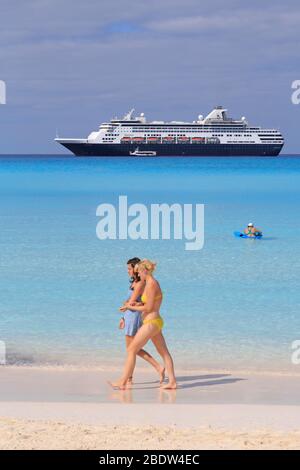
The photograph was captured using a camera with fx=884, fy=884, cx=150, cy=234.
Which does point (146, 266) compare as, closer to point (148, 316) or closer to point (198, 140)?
point (148, 316)

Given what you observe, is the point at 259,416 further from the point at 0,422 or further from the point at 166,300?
the point at 166,300

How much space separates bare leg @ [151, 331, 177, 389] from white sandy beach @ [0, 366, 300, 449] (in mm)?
118

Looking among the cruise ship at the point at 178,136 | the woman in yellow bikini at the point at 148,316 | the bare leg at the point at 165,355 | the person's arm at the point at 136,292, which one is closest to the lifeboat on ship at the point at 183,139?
the cruise ship at the point at 178,136

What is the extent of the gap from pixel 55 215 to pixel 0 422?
32204 millimetres

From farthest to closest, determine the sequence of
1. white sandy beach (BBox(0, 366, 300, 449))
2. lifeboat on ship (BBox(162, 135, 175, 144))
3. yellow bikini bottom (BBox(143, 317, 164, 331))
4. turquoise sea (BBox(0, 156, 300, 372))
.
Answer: lifeboat on ship (BBox(162, 135, 175, 144)), turquoise sea (BBox(0, 156, 300, 372)), yellow bikini bottom (BBox(143, 317, 164, 331)), white sandy beach (BBox(0, 366, 300, 449))

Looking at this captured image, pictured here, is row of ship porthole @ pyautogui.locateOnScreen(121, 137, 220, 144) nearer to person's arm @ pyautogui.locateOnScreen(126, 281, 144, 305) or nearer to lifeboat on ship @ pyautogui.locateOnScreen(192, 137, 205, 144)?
lifeboat on ship @ pyautogui.locateOnScreen(192, 137, 205, 144)

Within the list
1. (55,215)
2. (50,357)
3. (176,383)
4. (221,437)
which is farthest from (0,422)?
(55,215)

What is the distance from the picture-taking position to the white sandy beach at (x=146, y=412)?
6.14 meters

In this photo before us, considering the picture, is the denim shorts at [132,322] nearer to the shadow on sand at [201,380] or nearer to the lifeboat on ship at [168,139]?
the shadow on sand at [201,380]

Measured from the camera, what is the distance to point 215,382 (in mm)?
8602

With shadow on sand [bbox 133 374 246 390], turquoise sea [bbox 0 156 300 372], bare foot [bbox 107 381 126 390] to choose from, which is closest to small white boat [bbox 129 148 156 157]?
turquoise sea [bbox 0 156 300 372]

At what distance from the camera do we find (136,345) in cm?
776

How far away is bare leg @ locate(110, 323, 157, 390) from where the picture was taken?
7.67 meters

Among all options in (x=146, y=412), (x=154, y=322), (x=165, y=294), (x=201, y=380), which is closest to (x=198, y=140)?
(x=165, y=294)
